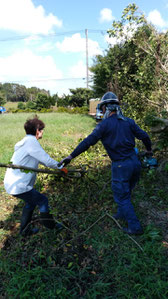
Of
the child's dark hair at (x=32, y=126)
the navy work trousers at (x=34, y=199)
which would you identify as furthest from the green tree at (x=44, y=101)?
the navy work trousers at (x=34, y=199)

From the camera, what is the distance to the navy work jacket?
8.57 ft

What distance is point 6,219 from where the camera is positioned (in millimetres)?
3502

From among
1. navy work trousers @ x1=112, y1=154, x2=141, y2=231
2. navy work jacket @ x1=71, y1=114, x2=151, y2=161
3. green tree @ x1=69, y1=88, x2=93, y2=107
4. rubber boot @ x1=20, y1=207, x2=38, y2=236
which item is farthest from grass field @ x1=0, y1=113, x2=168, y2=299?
green tree @ x1=69, y1=88, x2=93, y2=107

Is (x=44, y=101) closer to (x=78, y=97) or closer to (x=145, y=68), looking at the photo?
(x=78, y=97)

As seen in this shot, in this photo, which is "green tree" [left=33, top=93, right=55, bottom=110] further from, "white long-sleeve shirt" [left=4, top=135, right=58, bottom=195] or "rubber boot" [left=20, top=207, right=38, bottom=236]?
"white long-sleeve shirt" [left=4, top=135, right=58, bottom=195]

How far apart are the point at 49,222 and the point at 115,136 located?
144 cm

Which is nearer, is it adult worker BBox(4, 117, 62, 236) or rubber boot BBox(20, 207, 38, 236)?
adult worker BBox(4, 117, 62, 236)

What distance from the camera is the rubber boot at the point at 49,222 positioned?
275 cm

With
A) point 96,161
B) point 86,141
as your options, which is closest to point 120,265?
point 86,141

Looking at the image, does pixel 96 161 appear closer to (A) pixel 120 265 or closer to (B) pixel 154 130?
(B) pixel 154 130

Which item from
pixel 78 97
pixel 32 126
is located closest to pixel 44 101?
pixel 78 97

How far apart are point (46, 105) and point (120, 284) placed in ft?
157

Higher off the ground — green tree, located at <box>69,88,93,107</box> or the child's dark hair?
green tree, located at <box>69,88,93,107</box>

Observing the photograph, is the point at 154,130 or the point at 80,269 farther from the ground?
the point at 154,130
